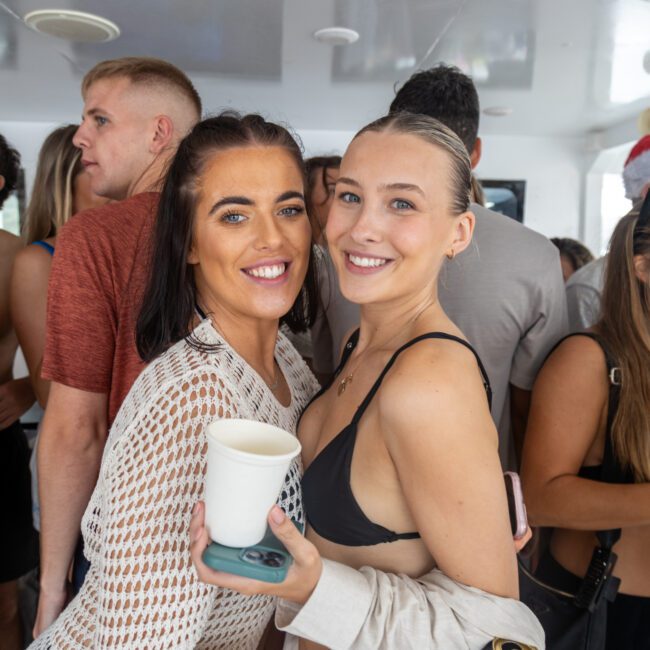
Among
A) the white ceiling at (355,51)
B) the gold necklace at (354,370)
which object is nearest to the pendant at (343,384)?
the gold necklace at (354,370)

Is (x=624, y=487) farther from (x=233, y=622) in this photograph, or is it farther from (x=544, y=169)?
(x=544, y=169)

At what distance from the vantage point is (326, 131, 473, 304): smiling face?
1.13 metres

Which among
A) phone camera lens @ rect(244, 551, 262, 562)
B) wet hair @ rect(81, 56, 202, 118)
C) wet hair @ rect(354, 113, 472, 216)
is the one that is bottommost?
phone camera lens @ rect(244, 551, 262, 562)

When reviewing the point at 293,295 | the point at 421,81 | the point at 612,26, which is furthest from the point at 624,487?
the point at 612,26

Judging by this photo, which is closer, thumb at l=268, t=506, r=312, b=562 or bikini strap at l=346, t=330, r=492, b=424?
thumb at l=268, t=506, r=312, b=562

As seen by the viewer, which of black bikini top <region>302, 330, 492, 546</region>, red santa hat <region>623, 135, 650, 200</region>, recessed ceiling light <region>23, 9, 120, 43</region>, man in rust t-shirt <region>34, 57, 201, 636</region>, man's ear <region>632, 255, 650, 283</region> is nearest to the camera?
black bikini top <region>302, 330, 492, 546</region>

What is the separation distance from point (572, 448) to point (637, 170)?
1.23 meters

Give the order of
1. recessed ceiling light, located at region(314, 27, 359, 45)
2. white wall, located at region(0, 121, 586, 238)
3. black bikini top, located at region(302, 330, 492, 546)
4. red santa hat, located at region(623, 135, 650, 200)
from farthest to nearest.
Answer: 1. white wall, located at region(0, 121, 586, 238)
2. recessed ceiling light, located at region(314, 27, 359, 45)
3. red santa hat, located at region(623, 135, 650, 200)
4. black bikini top, located at region(302, 330, 492, 546)

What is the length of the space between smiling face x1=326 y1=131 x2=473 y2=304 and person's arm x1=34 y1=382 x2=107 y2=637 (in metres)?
0.79

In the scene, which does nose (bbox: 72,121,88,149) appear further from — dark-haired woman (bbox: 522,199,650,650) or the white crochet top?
dark-haired woman (bbox: 522,199,650,650)

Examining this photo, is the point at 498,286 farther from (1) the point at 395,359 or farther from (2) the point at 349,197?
(1) the point at 395,359

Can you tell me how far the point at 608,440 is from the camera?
157cm

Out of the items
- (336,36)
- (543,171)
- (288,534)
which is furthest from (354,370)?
(543,171)

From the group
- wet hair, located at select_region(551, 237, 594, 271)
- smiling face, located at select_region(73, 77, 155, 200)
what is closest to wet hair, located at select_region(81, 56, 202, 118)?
smiling face, located at select_region(73, 77, 155, 200)
